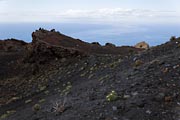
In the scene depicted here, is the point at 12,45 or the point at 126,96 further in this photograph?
the point at 12,45

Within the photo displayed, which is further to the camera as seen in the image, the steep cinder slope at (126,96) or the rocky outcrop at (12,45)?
the rocky outcrop at (12,45)

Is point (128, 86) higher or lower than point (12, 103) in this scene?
higher

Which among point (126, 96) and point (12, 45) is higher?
point (12, 45)

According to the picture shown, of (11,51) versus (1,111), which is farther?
(11,51)

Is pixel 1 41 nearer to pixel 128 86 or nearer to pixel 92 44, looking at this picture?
pixel 92 44

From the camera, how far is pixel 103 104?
15.8m

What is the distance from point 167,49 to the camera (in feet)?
71.4

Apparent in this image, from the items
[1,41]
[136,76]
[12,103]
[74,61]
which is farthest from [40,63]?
[136,76]

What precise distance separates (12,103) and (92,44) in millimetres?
14702

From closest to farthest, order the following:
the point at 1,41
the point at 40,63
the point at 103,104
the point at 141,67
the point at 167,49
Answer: the point at 103,104, the point at 141,67, the point at 167,49, the point at 40,63, the point at 1,41

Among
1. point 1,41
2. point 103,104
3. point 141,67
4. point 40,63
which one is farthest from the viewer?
point 1,41

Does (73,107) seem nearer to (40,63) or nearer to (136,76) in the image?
(136,76)

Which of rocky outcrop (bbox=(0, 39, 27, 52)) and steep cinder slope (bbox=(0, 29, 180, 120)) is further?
rocky outcrop (bbox=(0, 39, 27, 52))

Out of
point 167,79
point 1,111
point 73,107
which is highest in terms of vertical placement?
point 167,79
